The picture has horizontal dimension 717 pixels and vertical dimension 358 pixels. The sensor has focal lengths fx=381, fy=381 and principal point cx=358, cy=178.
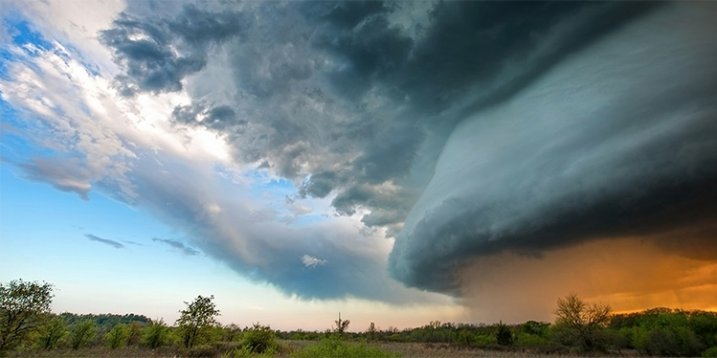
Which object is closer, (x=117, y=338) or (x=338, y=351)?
(x=338, y=351)

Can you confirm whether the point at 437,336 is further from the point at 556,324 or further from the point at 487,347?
the point at 556,324

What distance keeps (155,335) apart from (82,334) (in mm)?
12881

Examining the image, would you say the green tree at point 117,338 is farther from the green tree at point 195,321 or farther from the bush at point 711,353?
the bush at point 711,353

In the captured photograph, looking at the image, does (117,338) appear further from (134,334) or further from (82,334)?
(134,334)

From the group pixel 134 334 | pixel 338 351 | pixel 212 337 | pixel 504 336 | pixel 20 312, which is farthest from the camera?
pixel 504 336

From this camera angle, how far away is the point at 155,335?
6919cm

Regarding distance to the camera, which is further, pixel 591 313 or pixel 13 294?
pixel 591 313

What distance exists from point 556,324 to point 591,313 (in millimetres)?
7607

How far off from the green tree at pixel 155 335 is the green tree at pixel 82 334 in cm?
993

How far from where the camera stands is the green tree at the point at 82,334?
6831cm

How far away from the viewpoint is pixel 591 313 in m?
68.2

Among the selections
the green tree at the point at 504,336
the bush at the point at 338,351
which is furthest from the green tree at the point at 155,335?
the green tree at the point at 504,336

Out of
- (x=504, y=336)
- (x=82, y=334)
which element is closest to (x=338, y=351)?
(x=82, y=334)

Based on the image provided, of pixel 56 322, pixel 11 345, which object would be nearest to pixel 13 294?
pixel 11 345
